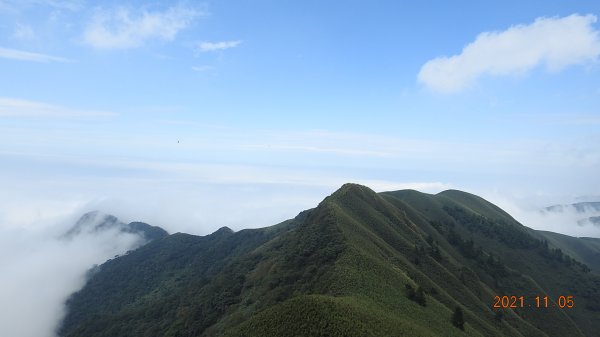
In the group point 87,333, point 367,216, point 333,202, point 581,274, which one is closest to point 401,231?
point 367,216

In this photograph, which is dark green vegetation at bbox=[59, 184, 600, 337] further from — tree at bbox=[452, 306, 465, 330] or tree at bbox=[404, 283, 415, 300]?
tree at bbox=[404, 283, 415, 300]

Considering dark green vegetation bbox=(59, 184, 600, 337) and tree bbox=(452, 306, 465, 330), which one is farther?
tree bbox=(452, 306, 465, 330)

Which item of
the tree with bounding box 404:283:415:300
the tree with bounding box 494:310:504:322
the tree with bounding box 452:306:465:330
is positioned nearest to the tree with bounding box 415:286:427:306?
the tree with bounding box 404:283:415:300

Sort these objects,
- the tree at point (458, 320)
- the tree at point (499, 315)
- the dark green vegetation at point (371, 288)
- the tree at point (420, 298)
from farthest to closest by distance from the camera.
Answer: the tree at point (499, 315) → the tree at point (458, 320) → the tree at point (420, 298) → the dark green vegetation at point (371, 288)

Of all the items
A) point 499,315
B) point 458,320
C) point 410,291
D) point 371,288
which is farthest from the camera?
point 499,315

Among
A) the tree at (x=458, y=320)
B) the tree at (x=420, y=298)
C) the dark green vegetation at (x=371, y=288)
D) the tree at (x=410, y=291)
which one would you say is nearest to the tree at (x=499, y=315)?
the dark green vegetation at (x=371, y=288)

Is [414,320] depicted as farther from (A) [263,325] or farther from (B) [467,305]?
(B) [467,305]

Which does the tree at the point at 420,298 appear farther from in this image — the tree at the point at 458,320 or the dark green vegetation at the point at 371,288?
the tree at the point at 458,320

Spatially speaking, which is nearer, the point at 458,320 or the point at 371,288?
the point at 371,288

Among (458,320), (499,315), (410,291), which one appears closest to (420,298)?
(410,291)

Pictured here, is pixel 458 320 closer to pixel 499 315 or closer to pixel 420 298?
pixel 420 298

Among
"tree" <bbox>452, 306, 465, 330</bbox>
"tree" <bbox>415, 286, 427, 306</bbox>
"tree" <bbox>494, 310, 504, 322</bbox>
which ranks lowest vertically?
"tree" <bbox>494, 310, 504, 322</bbox>
